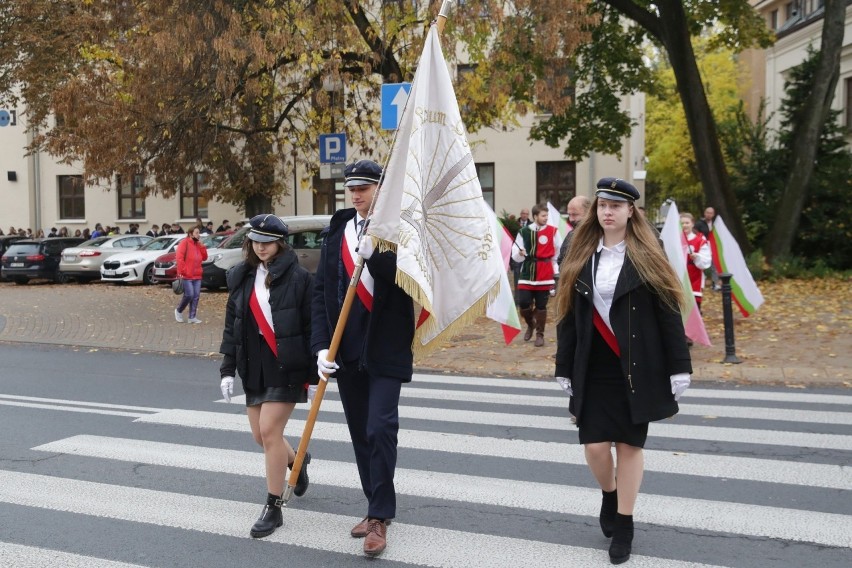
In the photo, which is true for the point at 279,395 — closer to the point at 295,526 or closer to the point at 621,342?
the point at 295,526

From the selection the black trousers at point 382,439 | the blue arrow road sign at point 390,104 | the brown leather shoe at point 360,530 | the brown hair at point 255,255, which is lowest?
the brown leather shoe at point 360,530

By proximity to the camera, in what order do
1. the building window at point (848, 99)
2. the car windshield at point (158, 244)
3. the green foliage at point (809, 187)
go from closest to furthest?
the green foliage at point (809, 187), the car windshield at point (158, 244), the building window at point (848, 99)

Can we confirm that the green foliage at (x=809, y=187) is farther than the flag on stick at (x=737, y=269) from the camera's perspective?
Yes

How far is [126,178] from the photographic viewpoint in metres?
19.8

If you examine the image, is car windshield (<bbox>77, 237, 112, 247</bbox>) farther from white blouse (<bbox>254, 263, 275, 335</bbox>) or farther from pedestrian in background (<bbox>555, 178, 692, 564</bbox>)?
pedestrian in background (<bbox>555, 178, 692, 564</bbox>)

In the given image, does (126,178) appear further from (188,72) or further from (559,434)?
(559,434)

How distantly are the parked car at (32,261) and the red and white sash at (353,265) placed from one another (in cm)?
2594

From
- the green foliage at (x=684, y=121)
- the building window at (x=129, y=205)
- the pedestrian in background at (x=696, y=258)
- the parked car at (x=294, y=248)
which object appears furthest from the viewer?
the green foliage at (x=684, y=121)

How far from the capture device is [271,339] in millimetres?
5207

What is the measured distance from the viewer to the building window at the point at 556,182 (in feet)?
114

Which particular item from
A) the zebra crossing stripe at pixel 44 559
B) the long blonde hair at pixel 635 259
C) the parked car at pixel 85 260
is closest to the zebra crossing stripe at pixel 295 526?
the zebra crossing stripe at pixel 44 559

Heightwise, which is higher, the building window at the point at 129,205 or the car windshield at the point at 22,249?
the building window at the point at 129,205

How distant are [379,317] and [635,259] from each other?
4.36 feet

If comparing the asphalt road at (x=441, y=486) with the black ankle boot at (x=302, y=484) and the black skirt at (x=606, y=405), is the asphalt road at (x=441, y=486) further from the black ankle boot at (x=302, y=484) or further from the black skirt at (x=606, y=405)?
the black skirt at (x=606, y=405)
